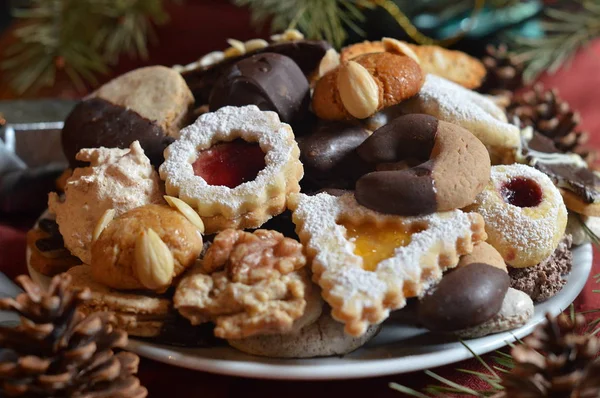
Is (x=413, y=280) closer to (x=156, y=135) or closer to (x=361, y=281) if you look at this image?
(x=361, y=281)

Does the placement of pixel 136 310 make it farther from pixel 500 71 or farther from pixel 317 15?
pixel 500 71

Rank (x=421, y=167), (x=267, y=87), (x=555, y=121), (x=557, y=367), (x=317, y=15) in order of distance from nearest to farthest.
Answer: (x=557, y=367), (x=421, y=167), (x=267, y=87), (x=555, y=121), (x=317, y=15)

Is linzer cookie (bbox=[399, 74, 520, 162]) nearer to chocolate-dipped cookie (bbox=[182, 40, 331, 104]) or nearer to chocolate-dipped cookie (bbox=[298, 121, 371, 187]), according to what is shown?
chocolate-dipped cookie (bbox=[298, 121, 371, 187])

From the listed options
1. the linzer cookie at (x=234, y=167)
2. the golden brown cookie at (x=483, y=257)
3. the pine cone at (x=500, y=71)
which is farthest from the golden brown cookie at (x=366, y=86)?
the pine cone at (x=500, y=71)

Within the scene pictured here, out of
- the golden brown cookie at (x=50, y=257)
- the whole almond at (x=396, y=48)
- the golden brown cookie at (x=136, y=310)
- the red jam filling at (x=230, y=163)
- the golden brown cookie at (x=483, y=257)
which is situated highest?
the whole almond at (x=396, y=48)

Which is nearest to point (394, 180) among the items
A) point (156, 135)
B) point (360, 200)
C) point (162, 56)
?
point (360, 200)

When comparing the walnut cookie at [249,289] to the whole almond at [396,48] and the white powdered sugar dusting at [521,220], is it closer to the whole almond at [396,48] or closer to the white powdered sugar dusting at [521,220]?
the white powdered sugar dusting at [521,220]

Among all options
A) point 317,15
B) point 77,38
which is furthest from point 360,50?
point 77,38
